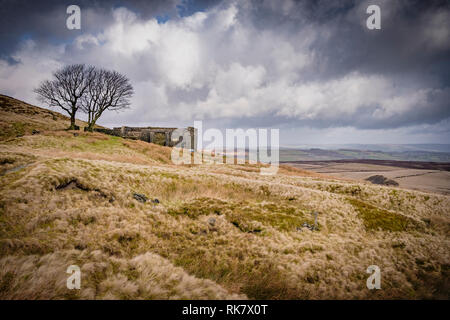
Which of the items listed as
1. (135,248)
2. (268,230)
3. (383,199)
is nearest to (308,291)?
(268,230)

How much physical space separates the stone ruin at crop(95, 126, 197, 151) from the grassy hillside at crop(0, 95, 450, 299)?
39.9m

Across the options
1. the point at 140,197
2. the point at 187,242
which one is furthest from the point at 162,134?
the point at 187,242

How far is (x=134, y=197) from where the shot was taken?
31.9ft

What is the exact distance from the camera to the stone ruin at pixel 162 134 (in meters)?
48.1

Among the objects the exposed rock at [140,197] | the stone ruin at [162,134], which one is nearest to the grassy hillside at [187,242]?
the exposed rock at [140,197]

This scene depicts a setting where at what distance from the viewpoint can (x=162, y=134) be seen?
51750 millimetres

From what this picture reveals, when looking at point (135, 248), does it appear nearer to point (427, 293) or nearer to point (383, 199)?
point (427, 293)

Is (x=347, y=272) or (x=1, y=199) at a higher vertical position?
(x=1, y=199)

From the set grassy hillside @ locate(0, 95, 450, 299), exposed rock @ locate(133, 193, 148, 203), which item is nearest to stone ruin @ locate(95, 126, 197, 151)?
grassy hillside @ locate(0, 95, 450, 299)

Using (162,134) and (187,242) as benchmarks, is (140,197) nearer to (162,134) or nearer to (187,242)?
(187,242)

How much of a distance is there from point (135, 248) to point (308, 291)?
5881mm

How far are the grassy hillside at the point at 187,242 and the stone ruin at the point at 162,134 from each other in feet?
131

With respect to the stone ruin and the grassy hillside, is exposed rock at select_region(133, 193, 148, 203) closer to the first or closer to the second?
the grassy hillside

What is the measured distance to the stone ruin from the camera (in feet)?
158
